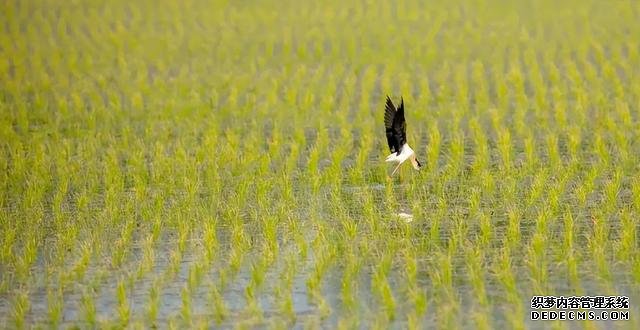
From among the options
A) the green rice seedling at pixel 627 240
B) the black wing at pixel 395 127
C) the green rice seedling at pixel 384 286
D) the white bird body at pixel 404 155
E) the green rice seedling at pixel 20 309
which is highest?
the black wing at pixel 395 127

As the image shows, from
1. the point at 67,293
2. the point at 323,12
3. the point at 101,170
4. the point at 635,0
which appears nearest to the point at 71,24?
the point at 323,12

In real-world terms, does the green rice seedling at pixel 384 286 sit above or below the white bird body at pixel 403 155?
below

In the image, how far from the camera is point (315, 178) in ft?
29.4

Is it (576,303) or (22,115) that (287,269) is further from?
(22,115)

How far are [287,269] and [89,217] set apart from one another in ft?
6.34

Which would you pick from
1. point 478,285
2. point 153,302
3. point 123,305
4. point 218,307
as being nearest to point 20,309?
point 123,305

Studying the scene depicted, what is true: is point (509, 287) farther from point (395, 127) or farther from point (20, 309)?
point (395, 127)

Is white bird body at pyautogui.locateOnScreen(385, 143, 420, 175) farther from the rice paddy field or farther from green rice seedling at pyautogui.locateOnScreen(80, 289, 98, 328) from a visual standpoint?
green rice seedling at pyautogui.locateOnScreen(80, 289, 98, 328)

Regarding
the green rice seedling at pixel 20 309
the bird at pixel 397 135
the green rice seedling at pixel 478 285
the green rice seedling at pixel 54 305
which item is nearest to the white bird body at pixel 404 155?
the bird at pixel 397 135

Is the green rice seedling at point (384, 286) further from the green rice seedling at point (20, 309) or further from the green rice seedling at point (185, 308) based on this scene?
the green rice seedling at point (20, 309)

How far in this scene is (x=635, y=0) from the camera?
19.7 m

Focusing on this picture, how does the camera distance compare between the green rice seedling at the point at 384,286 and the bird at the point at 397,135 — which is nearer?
the green rice seedling at the point at 384,286

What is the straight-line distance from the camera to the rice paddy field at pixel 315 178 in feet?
20.5

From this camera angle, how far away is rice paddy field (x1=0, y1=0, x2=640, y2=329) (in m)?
6.26
